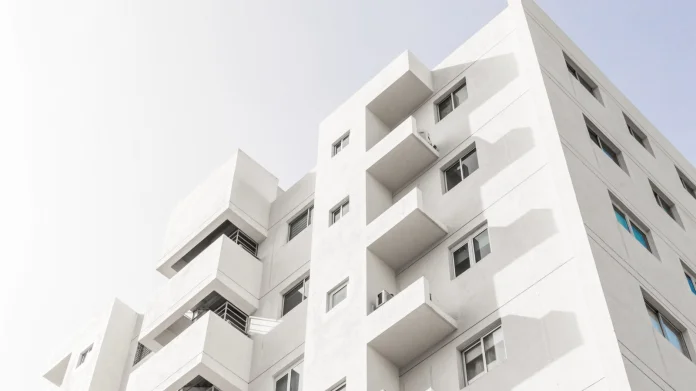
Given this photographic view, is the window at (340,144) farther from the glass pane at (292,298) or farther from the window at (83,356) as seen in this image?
the window at (83,356)

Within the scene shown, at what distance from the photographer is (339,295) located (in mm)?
25203

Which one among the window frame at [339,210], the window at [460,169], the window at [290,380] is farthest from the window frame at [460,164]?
the window at [290,380]

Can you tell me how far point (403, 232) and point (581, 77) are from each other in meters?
8.66

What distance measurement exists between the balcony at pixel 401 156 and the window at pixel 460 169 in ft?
2.45

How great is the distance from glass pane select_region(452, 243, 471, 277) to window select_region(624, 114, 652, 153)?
363 inches

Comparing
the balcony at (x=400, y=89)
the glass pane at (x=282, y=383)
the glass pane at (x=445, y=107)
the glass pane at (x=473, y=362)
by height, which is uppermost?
the balcony at (x=400, y=89)

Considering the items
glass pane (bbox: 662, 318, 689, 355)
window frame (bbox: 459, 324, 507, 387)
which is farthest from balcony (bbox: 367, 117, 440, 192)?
glass pane (bbox: 662, 318, 689, 355)

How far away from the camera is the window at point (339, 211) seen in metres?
28.1

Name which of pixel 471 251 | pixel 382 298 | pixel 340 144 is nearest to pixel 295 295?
pixel 340 144

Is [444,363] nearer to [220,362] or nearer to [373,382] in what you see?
[373,382]

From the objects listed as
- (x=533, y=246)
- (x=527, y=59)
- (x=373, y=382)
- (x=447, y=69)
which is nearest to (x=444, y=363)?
(x=373, y=382)

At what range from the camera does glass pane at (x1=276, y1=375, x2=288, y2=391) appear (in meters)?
26.1

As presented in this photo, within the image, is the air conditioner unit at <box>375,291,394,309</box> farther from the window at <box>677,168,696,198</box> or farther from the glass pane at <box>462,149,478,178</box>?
the window at <box>677,168,696,198</box>

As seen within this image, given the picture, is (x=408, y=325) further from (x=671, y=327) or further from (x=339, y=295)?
(x=671, y=327)
